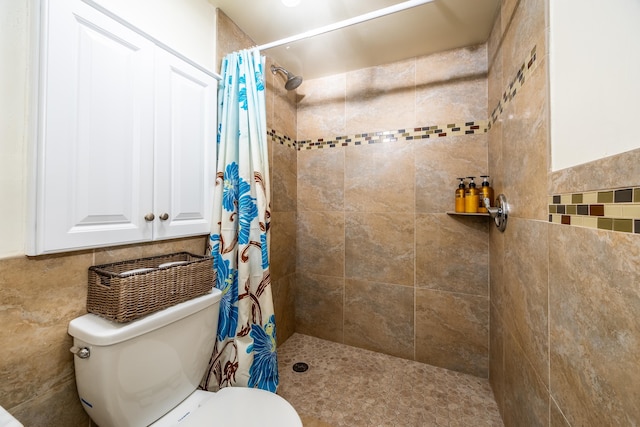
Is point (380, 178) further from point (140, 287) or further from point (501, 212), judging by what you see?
point (140, 287)

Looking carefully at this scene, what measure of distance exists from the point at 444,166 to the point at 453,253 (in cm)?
56

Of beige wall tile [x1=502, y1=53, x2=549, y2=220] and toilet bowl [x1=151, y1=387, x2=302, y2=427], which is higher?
beige wall tile [x1=502, y1=53, x2=549, y2=220]

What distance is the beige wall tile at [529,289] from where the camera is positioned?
2.46ft

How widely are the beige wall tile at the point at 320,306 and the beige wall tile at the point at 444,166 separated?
857 millimetres

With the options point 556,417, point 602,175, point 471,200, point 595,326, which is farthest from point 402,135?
Result: point 556,417

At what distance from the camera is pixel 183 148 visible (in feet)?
3.64

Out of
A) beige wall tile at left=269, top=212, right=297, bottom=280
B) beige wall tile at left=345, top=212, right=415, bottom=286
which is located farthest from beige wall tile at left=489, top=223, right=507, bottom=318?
beige wall tile at left=269, top=212, right=297, bottom=280

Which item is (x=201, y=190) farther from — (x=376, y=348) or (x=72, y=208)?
(x=376, y=348)

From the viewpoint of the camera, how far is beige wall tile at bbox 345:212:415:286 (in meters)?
1.65

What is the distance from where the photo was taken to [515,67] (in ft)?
3.29

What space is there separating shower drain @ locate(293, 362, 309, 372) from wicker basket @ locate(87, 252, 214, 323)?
94cm

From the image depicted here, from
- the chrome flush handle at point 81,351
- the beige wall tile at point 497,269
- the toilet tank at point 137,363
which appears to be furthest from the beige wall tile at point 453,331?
the chrome flush handle at point 81,351

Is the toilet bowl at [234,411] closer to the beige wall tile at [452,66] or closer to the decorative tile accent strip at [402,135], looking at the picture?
the decorative tile accent strip at [402,135]

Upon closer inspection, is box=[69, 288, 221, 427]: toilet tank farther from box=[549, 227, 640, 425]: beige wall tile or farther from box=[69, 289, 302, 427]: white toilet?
box=[549, 227, 640, 425]: beige wall tile
